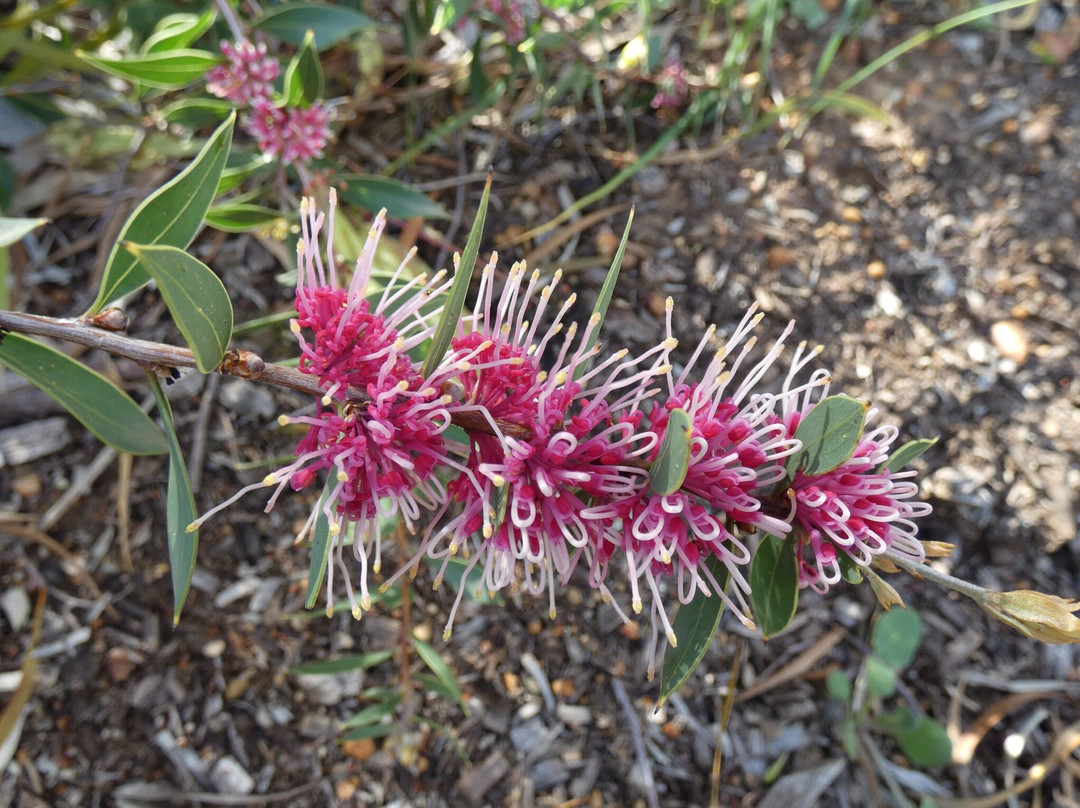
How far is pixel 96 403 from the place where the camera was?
1.32m

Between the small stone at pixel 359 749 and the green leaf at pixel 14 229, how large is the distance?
→ 1.31 metres

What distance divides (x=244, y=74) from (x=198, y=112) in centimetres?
26

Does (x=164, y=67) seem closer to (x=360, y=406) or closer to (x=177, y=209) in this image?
(x=177, y=209)

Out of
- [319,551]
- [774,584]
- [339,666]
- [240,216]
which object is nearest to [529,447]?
[319,551]

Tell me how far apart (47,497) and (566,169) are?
1.74 m

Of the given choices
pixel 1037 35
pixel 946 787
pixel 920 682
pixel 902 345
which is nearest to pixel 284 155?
pixel 902 345

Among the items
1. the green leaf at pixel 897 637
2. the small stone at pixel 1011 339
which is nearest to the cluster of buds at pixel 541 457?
the green leaf at pixel 897 637

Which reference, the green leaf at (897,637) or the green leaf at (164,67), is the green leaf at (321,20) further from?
the green leaf at (897,637)

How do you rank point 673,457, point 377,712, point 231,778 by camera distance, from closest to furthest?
point 673,457
point 377,712
point 231,778

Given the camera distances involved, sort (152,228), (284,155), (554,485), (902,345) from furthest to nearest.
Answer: (902,345), (284,155), (152,228), (554,485)

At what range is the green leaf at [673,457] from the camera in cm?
89

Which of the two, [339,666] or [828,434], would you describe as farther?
[339,666]

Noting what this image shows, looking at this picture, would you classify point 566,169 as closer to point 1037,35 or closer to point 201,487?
point 201,487

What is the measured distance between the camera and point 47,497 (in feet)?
6.61
